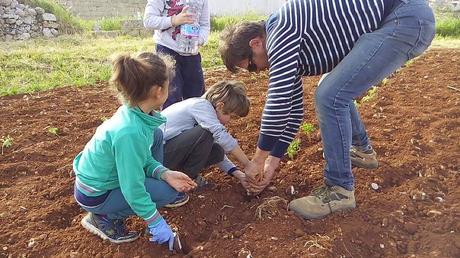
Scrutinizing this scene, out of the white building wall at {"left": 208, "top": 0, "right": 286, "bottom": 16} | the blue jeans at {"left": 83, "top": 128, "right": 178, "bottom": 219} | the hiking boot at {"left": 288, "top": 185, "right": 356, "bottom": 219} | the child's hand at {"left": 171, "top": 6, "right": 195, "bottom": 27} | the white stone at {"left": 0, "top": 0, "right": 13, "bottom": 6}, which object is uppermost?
the child's hand at {"left": 171, "top": 6, "right": 195, "bottom": 27}

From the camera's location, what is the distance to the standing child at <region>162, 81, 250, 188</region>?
3.11 meters

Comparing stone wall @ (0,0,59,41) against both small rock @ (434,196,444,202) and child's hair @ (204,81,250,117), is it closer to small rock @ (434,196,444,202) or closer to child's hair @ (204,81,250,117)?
child's hair @ (204,81,250,117)

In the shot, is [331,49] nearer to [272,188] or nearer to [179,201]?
[272,188]

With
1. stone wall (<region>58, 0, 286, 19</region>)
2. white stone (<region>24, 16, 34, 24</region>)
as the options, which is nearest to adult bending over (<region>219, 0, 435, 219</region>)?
white stone (<region>24, 16, 34, 24</region>)

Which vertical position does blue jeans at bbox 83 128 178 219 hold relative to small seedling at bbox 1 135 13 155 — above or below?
above

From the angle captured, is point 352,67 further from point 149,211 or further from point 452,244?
point 149,211

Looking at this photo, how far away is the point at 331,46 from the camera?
276 centimetres

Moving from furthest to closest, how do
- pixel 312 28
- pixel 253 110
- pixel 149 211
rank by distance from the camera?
pixel 253 110, pixel 312 28, pixel 149 211

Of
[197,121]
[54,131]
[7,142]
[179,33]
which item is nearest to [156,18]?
[179,33]

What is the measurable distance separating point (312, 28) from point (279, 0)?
17.1 metres

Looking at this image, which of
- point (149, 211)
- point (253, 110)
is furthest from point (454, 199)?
point (253, 110)

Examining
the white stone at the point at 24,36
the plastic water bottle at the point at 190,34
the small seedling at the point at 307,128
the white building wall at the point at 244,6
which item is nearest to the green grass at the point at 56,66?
the plastic water bottle at the point at 190,34

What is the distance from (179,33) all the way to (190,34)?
106mm

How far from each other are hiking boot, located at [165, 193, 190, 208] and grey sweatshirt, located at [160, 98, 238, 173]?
386mm
